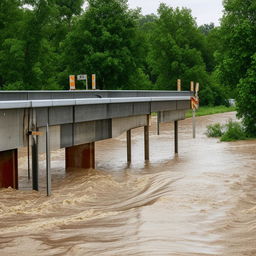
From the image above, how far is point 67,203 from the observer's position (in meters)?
12.8

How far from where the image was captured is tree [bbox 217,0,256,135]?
3081cm

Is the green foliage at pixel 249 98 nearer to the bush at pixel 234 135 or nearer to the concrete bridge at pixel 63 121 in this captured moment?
the bush at pixel 234 135

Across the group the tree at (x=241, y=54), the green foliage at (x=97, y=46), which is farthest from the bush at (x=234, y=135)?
the green foliage at (x=97, y=46)

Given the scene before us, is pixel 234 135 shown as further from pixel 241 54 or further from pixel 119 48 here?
pixel 119 48

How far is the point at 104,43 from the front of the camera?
49156mm

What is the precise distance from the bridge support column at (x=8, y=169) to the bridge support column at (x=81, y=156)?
5018 millimetres

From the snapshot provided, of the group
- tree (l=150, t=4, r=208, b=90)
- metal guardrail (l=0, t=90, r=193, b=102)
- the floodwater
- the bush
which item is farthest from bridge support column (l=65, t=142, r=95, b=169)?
tree (l=150, t=4, r=208, b=90)

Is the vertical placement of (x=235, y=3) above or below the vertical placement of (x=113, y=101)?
above

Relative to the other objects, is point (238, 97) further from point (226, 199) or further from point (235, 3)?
point (226, 199)

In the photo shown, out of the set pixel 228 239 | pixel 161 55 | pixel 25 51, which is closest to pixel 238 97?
pixel 25 51

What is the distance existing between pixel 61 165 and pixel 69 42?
98.4ft

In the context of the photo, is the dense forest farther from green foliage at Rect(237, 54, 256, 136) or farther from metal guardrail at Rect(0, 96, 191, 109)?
metal guardrail at Rect(0, 96, 191, 109)

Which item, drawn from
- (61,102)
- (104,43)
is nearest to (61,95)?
(61,102)

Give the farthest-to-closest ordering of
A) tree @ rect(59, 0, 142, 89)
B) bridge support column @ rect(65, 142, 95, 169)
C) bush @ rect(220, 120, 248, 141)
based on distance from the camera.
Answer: tree @ rect(59, 0, 142, 89), bush @ rect(220, 120, 248, 141), bridge support column @ rect(65, 142, 95, 169)
